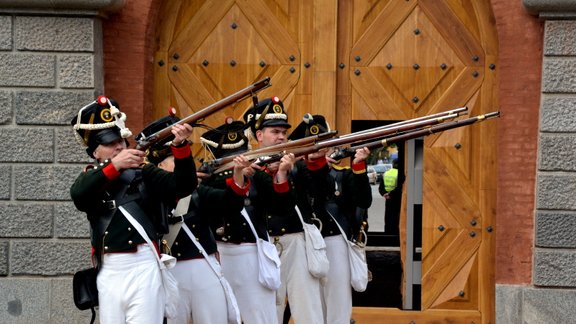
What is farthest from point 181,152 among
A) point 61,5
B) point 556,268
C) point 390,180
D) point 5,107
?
point 390,180

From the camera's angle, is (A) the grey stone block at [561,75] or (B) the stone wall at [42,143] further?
(B) the stone wall at [42,143]

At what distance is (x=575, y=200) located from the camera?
10586mm

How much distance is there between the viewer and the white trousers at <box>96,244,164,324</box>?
7.44 m

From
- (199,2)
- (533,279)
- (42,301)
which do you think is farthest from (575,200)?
(42,301)

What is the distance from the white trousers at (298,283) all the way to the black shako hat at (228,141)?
3.66 ft

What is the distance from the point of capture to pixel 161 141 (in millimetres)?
8008

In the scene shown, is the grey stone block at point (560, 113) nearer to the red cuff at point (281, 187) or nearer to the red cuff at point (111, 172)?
the red cuff at point (281, 187)

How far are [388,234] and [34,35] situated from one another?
552cm

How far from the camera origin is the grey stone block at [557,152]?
10570 millimetres

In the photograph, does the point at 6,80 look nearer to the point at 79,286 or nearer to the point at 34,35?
the point at 34,35

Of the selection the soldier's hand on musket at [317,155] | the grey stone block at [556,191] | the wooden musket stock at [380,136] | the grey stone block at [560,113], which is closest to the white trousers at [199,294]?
the wooden musket stock at [380,136]

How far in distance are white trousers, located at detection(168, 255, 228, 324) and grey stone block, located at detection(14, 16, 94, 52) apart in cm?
334

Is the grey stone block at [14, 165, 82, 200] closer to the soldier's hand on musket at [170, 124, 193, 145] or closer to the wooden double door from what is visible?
the wooden double door

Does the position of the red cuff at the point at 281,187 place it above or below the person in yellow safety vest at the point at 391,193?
above
